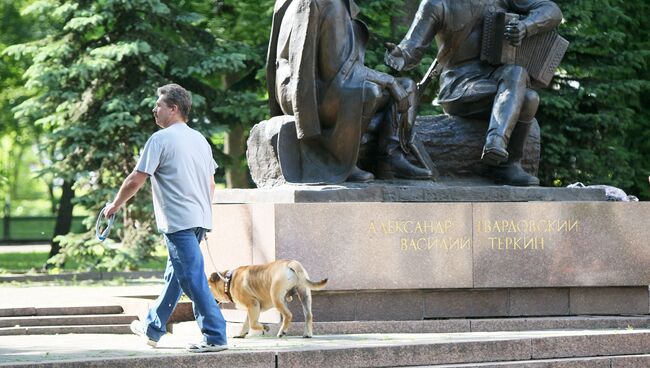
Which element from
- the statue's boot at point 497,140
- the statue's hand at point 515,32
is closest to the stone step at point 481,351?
the statue's boot at point 497,140

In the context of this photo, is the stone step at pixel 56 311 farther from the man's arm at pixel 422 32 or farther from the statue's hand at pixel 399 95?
the man's arm at pixel 422 32

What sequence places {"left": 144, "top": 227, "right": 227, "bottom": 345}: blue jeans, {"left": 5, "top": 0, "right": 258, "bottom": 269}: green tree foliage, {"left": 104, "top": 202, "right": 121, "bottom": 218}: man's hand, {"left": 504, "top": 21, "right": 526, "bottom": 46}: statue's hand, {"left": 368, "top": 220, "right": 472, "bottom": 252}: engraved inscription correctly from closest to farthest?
{"left": 104, "top": 202, "right": 121, "bottom": 218}: man's hand < {"left": 144, "top": 227, "right": 227, "bottom": 345}: blue jeans < {"left": 368, "top": 220, "right": 472, "bottom": 252}: engraved inscription < {"left": 504, "top": 21, "right": 526, "bottom": 46}: statue's hand < {"left": 5, "top": 0, "right": 258, "bottom": 269}: green tree foliage

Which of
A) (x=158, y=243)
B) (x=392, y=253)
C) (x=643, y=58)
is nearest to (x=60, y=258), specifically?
(x=158, y=243)

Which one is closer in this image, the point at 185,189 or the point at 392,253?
the point at 185,189

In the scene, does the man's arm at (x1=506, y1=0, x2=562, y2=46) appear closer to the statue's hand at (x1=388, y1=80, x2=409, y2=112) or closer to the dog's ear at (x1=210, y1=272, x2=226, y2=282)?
the statue's hand at (x1=388, y1=80, x2=409, y2=112)

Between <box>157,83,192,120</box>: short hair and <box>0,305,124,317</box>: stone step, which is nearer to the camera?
<box>157,83,192,120</box>: short hair

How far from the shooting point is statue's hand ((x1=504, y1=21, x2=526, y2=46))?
12305 mm

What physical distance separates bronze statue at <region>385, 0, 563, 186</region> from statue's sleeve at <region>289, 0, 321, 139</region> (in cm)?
113

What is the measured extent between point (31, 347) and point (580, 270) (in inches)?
192

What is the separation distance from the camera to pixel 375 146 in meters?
12.3

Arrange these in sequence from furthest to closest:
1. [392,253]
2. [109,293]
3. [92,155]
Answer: [92,155] < [109,293] < [392,253]

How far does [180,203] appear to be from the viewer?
8.74 metres

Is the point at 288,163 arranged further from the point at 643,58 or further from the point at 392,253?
the point at 643,58

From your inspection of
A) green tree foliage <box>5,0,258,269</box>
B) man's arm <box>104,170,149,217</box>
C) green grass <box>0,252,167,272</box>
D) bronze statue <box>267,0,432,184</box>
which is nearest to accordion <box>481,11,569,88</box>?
bronze statue <box>267,0,432,184</box>
